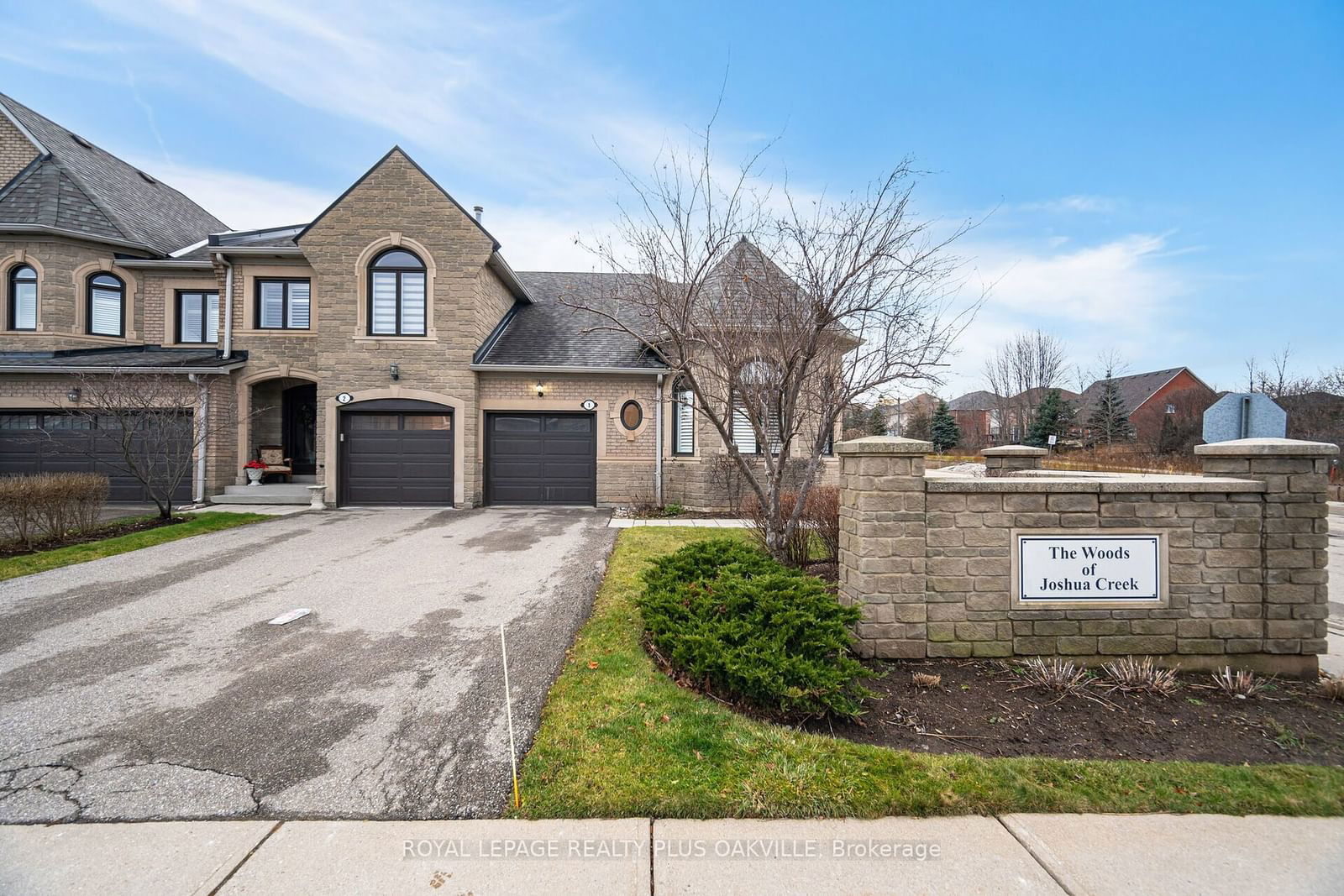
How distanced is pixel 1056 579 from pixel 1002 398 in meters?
42.7

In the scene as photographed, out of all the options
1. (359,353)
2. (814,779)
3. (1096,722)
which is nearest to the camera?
(814,779)

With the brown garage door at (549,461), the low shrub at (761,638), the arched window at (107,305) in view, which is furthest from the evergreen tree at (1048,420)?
the arched window at (107,305)

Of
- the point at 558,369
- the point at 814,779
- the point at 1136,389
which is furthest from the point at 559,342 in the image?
the point at 1136,389

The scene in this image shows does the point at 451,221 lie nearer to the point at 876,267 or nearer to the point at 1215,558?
the point at 876,267

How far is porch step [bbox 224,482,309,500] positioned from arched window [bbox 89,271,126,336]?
19.2ft

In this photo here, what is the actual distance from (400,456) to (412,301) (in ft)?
12.8

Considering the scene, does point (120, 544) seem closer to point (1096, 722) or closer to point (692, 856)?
point (692, 856)

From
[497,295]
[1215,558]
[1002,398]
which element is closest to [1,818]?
[1215,558]

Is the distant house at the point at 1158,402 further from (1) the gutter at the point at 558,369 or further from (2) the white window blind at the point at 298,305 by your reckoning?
(2) the white window blind at the point at 298,305

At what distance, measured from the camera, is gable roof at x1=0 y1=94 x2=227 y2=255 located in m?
13.9

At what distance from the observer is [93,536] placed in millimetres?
9023

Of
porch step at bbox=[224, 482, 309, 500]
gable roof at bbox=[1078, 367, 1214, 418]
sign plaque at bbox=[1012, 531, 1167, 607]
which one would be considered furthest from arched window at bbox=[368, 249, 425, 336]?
gable roof at bbox=[1078, 367, 1214, 418]

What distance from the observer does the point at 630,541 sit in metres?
8.96

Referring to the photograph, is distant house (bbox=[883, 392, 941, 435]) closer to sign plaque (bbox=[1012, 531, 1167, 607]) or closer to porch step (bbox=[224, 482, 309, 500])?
sign plaque (bbox=[1012, 531, 1167, 607])
